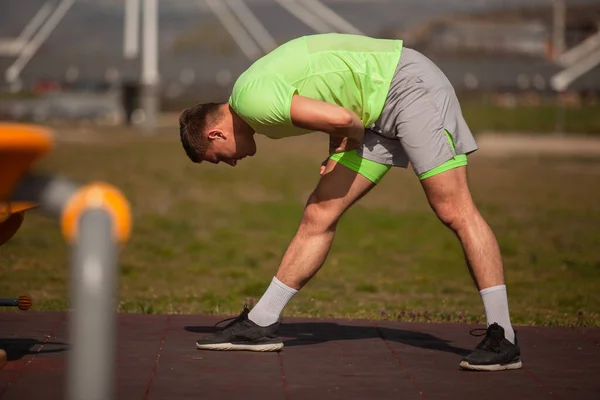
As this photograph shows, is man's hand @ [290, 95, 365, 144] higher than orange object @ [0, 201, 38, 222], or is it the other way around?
man's hand @ [290, 95, 365, 144]

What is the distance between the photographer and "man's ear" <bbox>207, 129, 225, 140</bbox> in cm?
541

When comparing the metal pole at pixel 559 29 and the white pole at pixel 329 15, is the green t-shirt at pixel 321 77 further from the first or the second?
Answer: the metal pole at pixel 559 29

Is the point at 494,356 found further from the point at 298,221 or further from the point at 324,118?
the point at 298,221

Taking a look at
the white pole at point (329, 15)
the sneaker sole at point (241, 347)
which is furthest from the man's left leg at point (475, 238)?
the white pole at point (329, 15)

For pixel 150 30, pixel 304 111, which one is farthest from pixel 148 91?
pixel 304 111

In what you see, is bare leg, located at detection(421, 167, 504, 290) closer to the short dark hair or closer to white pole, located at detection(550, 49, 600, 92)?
the short dark hair

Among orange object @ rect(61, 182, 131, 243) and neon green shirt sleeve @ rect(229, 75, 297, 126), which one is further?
neon green shirt sleeve @ rect(229, 75, 297, 126)

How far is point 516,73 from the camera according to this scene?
6988 cm

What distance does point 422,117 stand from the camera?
5.29 metres

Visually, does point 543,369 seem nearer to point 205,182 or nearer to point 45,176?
point 45,176

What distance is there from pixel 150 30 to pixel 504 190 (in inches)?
2073

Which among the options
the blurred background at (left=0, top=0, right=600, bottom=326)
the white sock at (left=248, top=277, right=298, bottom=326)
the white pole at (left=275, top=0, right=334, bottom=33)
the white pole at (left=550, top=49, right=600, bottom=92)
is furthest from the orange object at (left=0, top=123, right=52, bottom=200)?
the white pole at (left=275, top=0, right=334, bottom=33)

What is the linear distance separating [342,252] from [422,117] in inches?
226

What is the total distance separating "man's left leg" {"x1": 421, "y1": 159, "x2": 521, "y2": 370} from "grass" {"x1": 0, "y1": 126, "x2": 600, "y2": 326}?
5.02ft
